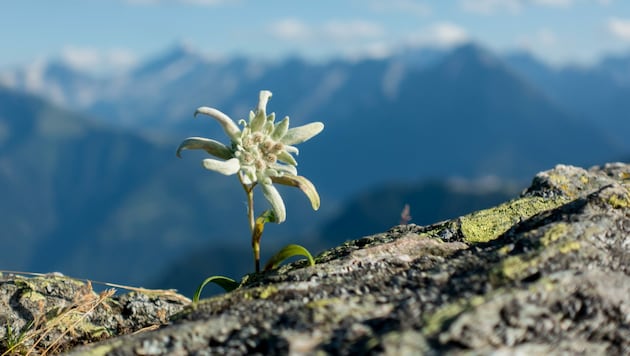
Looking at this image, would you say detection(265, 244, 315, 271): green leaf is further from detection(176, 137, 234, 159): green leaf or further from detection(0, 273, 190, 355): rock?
detection(0, 273, 190, 355): rock

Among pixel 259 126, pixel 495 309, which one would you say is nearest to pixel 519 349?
pixel 495 309

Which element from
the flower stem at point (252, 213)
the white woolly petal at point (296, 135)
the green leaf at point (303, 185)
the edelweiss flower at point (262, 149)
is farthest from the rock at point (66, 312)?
the white woolly petal at point (296, 135)

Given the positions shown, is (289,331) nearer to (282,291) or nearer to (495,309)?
(282,291)

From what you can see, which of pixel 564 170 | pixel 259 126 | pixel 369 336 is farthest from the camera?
pixel 564 170

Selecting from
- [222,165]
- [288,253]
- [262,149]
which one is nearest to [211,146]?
[262,149]


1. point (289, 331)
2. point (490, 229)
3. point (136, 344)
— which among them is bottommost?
point (289, 331)

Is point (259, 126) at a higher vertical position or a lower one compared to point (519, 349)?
higher

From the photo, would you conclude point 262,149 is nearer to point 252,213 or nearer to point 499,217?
point 252,213
